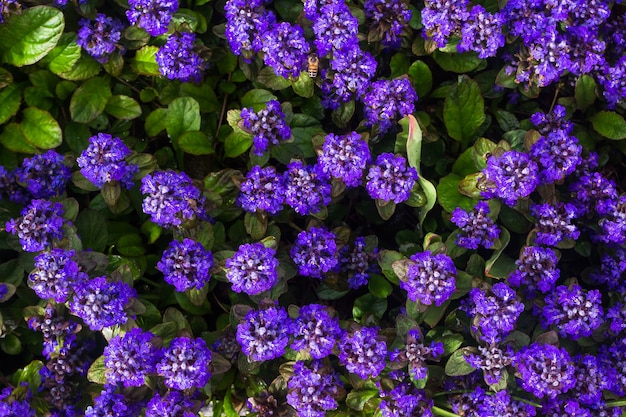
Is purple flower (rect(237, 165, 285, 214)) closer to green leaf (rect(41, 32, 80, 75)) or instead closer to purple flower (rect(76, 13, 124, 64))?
purple flower (rect(76, 13, 124, 64))

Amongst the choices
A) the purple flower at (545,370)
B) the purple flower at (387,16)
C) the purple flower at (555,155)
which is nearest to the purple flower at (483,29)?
the purple flower at (387,16)

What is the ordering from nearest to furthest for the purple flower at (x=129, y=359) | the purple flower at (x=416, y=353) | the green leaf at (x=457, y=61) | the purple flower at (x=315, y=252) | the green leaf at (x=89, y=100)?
the purple flower at (x=129, y=359)
the purple flower at (x=416, y=353)
the purple flower at (x=315, y=252)
the green leaf at (x=89, y=100)
the green leaf at (x=457, y=61)

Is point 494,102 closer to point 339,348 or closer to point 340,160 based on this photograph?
point 340,160

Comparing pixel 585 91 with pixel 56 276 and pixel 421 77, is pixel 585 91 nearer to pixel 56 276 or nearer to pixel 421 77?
pixel 421 77

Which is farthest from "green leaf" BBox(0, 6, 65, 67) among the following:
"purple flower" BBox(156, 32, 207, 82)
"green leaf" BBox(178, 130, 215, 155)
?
"green leaf" BBox(178, 130, 215, 155)

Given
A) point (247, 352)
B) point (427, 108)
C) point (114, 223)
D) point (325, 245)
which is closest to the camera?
point (247, 352)

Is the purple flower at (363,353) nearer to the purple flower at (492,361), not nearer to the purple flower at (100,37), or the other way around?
the purple flower at (492,361)

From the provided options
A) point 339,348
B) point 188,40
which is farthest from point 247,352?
point 188,40
